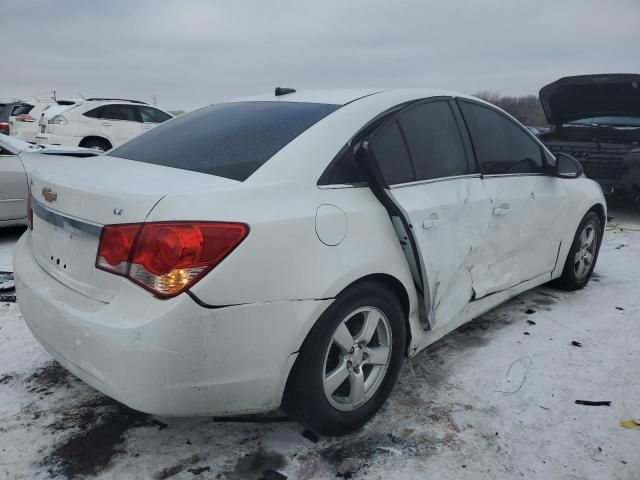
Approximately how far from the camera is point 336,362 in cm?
236

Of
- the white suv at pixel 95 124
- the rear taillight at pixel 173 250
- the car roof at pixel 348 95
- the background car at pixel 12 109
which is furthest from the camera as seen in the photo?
the background car at pixel 12 109

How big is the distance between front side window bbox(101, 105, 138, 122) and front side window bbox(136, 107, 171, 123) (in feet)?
0.68

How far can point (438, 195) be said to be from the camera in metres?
2.71

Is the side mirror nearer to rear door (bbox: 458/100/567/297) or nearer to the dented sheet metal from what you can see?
rear door (bbox: 458/100/567/297)

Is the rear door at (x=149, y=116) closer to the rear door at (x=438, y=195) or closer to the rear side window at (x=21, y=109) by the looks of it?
the rear side window at (x=21, y=109)

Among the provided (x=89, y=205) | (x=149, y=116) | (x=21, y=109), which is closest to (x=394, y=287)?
(x=89, y=205)

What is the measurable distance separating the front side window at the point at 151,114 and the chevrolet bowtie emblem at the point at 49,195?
36.5 feet

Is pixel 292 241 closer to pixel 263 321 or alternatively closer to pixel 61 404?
pixel 263 321

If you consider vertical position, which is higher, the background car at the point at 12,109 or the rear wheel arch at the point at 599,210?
the background car at the point at 12,109

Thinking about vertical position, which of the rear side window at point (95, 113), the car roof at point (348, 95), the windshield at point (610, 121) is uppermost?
the windshield at point (610, 121)

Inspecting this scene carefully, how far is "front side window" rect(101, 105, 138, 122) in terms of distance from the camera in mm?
12211

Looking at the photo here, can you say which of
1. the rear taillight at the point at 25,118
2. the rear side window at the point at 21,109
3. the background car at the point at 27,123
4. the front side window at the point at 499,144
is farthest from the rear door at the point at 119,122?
the front side window at the point at 499,144

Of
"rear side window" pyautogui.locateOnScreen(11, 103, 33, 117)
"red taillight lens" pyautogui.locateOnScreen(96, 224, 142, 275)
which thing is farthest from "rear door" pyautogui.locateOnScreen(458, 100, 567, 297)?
"rear side window" pyautogui.locateOnScreen(11, 103, 33, 117)

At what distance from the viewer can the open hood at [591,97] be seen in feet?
23.9
